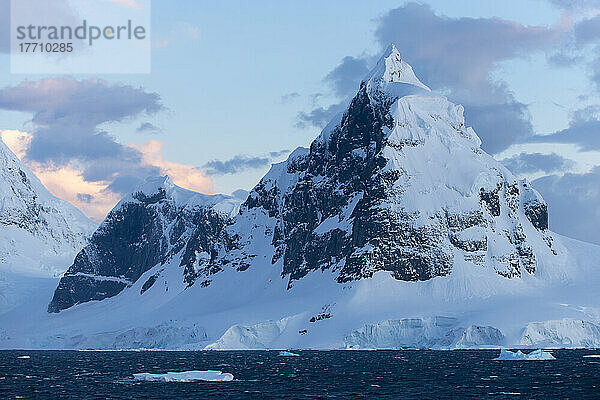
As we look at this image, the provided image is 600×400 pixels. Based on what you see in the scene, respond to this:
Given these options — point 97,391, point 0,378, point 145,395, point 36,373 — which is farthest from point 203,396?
point 36,373

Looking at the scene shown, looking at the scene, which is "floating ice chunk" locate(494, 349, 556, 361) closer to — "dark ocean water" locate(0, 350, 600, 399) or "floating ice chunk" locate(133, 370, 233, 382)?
"dark ocean water" locate(0, 350, 600, 399)

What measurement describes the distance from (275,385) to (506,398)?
29159 millimetres

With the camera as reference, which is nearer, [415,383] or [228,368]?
[415,383]

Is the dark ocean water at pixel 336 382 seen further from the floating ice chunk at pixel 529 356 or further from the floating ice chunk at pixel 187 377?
the floating ice chunk at pixel 529 356

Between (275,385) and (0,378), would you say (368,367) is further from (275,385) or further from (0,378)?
(0,378)

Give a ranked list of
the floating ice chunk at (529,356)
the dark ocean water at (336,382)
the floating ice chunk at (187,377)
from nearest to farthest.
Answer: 1. the dark ocean water at (336,382)
2. the floating ice chunk at (187,377)
3. the floating ice chunk at (529,356)

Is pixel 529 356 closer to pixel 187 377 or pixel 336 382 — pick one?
pixel 336 382

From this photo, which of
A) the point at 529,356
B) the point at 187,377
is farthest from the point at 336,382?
the point at 529,356

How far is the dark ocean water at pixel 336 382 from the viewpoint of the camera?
95.5 meters

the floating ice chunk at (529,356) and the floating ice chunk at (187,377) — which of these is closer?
the floating ice chunk at (187,377)

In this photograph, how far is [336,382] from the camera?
369 ft

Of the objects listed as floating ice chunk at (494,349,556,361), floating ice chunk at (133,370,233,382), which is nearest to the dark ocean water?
floating ice chunk at (133,370,233,382)

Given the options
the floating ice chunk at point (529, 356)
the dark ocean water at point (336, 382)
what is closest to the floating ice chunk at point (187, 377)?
the dark ocean water at point (336, 382)

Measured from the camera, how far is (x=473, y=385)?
106 m
